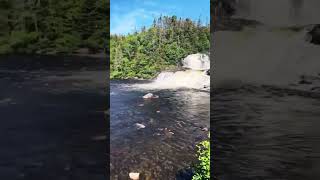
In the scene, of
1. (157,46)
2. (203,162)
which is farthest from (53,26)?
(203,162)

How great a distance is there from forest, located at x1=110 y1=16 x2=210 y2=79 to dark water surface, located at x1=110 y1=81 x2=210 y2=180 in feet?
0.57

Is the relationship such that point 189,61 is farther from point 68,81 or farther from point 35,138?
point 35,138

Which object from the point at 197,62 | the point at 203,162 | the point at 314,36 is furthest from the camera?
the point at 197,62

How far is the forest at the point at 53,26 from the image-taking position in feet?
9.87

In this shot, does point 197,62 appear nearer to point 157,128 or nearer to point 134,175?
point 157,128

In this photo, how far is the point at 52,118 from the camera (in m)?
3.00

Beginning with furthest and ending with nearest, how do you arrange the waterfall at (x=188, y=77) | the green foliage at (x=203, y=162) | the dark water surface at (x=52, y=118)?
the waterfall at (x=188, y=77) → the green foliage at (x=203, y=162) → the dark water surface at (x=52, y=118)

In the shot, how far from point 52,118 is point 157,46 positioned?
3.44 feet

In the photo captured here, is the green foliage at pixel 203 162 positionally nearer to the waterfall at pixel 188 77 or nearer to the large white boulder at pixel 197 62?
the waterfall at pixel 188 77

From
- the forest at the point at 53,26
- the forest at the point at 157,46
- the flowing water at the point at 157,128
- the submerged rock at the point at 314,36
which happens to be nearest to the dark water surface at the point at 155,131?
the flowing water at the point at 157,128

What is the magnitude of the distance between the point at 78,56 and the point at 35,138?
25.4 inches

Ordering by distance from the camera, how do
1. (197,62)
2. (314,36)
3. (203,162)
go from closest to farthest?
(314,36) → (203,162) → (197,62)

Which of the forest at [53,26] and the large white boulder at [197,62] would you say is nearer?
the forest at [53,26]

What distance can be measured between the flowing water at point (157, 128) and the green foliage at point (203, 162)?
0.18 ft
